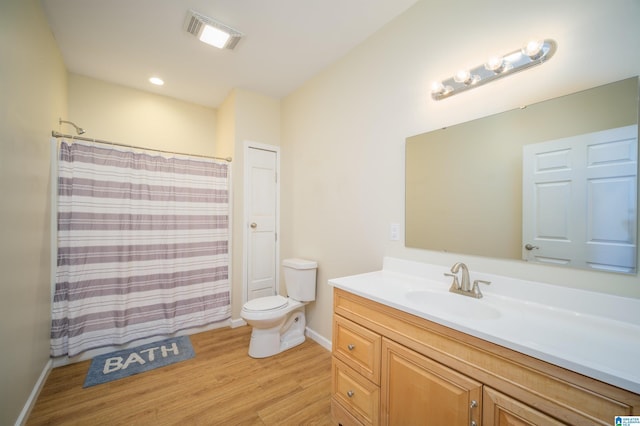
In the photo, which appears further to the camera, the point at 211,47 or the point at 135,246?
the point at 135,246

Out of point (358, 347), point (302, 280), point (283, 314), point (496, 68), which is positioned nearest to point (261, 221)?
point (302, 280)

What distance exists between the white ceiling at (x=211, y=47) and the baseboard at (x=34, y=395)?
104 inches

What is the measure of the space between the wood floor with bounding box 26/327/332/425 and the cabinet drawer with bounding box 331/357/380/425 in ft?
0.78

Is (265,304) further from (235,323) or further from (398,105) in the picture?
(398,105)

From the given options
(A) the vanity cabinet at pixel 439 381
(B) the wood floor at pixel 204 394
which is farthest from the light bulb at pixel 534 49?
(B) the wood floor at pixel 204 394

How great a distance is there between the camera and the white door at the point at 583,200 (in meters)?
0.99

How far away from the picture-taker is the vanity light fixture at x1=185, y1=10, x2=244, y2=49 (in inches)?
72.7

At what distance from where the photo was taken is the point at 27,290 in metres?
1.60

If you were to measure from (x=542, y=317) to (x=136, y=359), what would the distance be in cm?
291

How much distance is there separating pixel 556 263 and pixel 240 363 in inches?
90.6

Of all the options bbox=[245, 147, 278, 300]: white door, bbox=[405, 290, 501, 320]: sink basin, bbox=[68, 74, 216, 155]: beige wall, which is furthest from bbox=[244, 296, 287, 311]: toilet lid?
bbox=[68, 74, 216, 155]: beige wall

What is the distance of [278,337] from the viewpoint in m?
2.32

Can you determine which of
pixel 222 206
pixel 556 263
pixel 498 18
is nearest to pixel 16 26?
pixel 222 206

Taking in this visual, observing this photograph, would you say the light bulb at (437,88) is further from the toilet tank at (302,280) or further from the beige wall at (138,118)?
the beige wall at (138,118)
